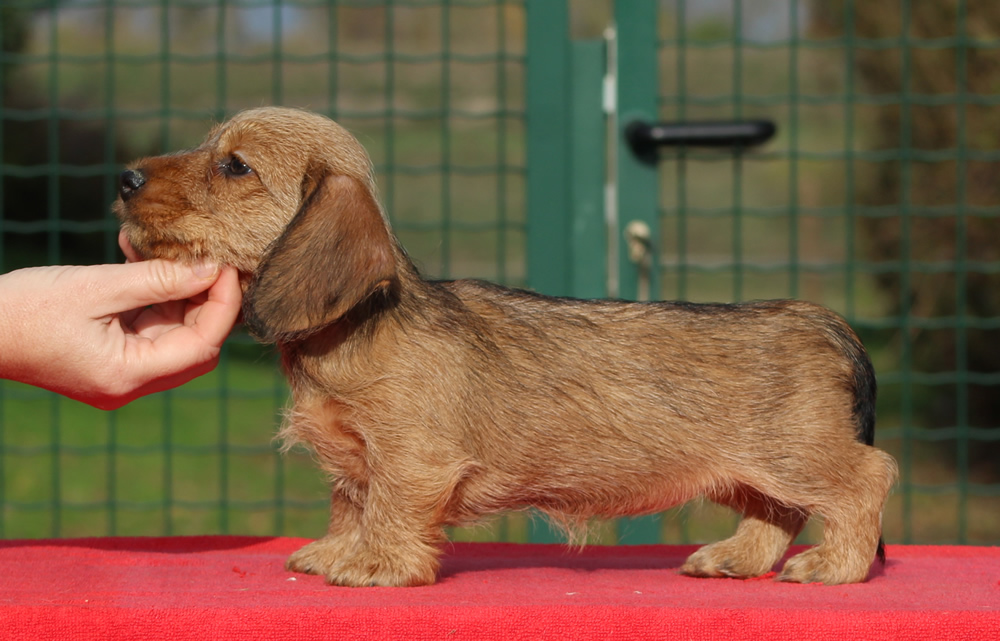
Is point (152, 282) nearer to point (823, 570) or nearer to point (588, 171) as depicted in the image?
point (823, 570)

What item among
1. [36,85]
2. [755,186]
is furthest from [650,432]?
[755,186]

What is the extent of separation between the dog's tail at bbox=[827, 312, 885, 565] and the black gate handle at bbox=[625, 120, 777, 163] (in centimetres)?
163

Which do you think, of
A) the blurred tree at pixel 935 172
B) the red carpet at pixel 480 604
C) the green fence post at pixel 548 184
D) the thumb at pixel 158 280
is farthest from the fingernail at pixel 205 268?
the blurred tree at pixel 935 172

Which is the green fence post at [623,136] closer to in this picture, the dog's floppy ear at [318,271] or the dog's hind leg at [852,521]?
the dog's hind leg at [852,521]

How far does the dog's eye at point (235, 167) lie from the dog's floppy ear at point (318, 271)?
0.66ft

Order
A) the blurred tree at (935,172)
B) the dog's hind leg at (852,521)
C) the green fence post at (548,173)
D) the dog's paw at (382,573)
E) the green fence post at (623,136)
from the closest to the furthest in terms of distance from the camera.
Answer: the dog's paw at (382,573), the dog's hind leg at (852,521), the green fence post at (623,136), the green fence post at (548,173), the blurred tree at (935,172)

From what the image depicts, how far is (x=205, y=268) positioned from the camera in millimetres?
2377

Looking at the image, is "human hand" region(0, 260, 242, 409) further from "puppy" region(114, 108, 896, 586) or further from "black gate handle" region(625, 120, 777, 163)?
"black gate handle" region(625, 120, 777, 163)

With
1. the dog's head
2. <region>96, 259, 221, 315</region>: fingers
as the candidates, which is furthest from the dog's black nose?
<region>96, 259, 221, 315</region>: fingers

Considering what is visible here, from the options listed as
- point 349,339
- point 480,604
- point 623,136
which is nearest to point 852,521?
point 480,604

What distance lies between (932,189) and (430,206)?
24.1 feet

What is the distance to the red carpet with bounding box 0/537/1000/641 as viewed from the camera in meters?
2.05

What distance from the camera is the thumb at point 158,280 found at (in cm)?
237

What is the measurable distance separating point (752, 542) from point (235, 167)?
1.52m
